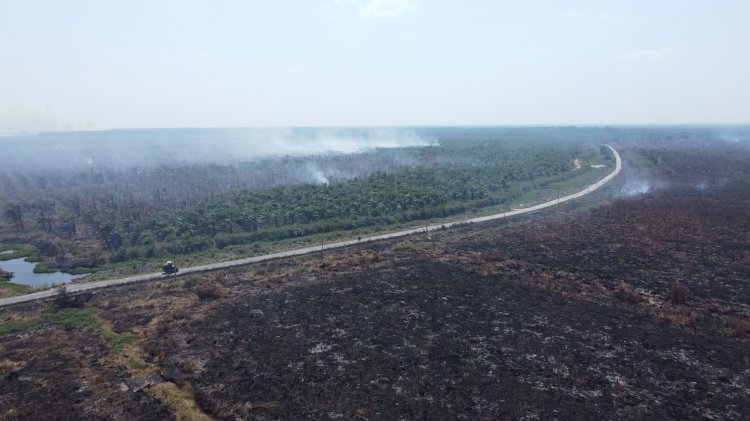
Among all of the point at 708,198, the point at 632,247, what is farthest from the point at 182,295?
the point at 708,198

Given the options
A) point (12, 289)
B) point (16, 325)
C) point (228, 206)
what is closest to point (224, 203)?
point (228, 206)

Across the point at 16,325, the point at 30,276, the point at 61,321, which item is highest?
the point at 16,325

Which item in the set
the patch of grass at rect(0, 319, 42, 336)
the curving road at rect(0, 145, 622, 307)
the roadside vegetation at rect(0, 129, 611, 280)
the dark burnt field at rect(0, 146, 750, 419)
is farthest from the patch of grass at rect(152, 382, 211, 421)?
the roadside vegetation at rect(0, 129, 611, 280)

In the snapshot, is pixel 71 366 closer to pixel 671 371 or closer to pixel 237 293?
pixel 237 293

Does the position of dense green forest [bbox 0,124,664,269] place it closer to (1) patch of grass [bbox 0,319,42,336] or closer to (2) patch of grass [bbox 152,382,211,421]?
(1) patch of grass [bbox 0,319,42,336]

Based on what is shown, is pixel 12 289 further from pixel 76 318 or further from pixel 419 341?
pixel 419 341

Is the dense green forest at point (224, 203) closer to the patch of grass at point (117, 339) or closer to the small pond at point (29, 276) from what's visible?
the small pond at point (29, 276)

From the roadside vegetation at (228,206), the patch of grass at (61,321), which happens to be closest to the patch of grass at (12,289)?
the roadside vegetation at (228,206)
